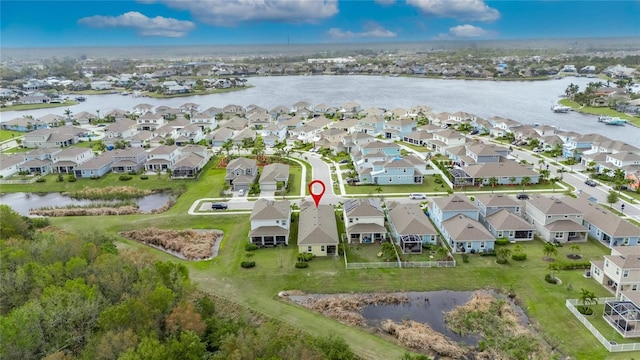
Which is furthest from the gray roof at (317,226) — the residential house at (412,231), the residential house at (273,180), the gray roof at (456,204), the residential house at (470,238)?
the gray roof at (456,204)

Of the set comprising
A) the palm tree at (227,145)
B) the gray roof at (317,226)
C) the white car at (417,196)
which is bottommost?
the white car at (417,196)

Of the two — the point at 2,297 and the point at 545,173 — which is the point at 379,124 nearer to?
the point at 545,173

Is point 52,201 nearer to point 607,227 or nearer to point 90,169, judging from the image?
point 90,169

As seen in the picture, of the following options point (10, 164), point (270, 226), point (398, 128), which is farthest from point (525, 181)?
point (10, 164)

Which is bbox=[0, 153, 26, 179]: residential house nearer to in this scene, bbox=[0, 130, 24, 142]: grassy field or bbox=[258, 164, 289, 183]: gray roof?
bbox=[0, 130, 24, 142]: grassy field

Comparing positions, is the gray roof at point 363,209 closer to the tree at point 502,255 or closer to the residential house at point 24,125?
the tree at point 502,255

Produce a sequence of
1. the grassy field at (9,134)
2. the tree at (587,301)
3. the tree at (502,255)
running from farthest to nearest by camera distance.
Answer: the grassy field at (9,134), the tree at (502,255), the tree at (587,301)
